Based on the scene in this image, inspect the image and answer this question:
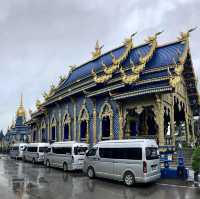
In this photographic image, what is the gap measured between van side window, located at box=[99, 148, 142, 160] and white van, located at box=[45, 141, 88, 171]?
170 inches

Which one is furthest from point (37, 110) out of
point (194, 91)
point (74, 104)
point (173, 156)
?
point (173, 156)

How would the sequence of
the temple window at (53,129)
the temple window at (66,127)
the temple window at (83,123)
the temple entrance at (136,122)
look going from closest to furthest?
the temple entrance at (136,122) → the temple window at (83,123) → the temple window at (66,127) → the temple window at (53,129)

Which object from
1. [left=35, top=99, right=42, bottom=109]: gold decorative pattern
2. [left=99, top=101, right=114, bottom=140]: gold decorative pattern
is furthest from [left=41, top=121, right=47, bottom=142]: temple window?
[left=99, top=101, right=114, bottom=140]: gold decorative pattern

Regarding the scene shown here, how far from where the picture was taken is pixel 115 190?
1247 centimetres

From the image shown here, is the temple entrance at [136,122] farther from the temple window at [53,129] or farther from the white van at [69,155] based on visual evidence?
the temple window at [53,129]

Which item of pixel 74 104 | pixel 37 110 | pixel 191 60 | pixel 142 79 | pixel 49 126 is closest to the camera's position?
pixel 142 79

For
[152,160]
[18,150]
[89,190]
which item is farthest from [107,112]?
[18,150]

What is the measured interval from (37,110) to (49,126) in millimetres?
5264

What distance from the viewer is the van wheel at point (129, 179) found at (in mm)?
13297

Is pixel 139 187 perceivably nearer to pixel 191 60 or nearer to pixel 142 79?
pixel 142 79

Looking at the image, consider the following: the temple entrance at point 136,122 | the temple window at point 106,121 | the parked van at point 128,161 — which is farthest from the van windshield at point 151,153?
the temple window at point 106,121

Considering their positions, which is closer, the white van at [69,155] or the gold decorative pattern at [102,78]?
the white van at [69,155]

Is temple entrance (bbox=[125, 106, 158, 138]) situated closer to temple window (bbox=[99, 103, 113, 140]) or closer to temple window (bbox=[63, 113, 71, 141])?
temple window (bbox=[99, 103, 113, 140])

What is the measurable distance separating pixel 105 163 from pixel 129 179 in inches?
79.8
